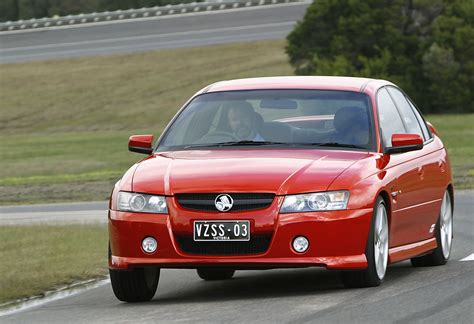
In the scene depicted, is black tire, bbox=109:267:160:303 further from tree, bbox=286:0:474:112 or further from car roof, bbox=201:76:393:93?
tree, bbox=286:0:474:112

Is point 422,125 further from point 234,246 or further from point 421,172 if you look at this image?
point 234,246

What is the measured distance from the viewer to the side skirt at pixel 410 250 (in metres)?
10.6

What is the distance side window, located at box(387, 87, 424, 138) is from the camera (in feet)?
39.4

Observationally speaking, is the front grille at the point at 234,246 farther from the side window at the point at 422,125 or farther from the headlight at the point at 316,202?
the side window at the point at 422,125

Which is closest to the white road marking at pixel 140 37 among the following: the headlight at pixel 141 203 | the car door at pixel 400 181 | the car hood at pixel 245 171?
the car door at pixel 400 181

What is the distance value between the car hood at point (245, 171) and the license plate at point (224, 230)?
0.21 meters

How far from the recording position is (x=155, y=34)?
2106 inches

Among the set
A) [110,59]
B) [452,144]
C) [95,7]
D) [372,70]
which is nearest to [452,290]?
[452,144]

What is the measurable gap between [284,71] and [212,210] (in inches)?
1402

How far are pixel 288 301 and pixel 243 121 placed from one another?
6.15ft

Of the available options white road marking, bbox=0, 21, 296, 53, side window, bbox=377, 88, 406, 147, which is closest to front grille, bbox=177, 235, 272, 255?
side window, bbox=377, 88, 406, 147

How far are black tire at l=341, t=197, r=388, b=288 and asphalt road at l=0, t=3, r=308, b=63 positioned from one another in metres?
40.2

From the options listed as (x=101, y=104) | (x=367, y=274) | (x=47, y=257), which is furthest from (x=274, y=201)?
(x=101, y=104)

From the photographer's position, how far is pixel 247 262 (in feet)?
31.5
